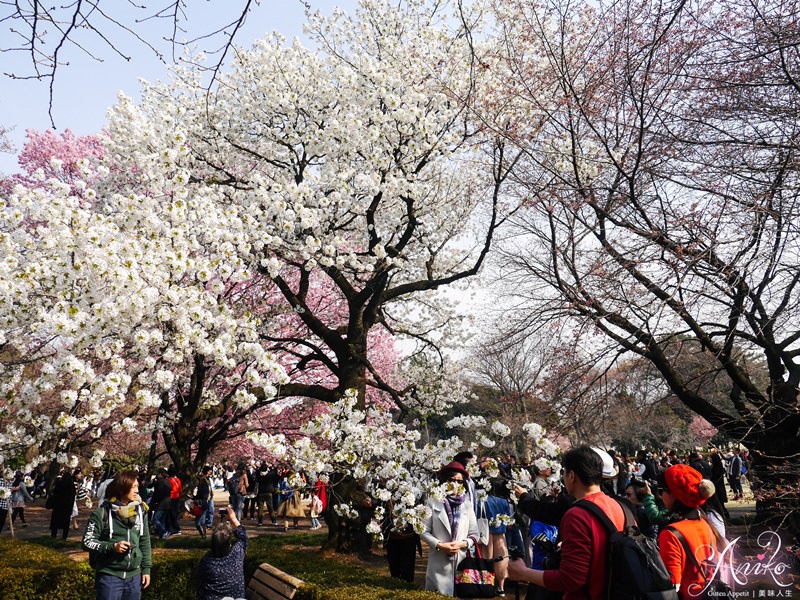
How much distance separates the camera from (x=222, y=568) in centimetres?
445

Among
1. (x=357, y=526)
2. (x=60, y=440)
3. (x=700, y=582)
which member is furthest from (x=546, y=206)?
(x=60, y=440)

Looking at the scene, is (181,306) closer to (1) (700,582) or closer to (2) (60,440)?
(2) (60,440)

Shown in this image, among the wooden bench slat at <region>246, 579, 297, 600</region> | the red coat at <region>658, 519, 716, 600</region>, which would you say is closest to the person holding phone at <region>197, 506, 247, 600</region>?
the wooden bench slat at <region>246, 579, 297, 600</region>

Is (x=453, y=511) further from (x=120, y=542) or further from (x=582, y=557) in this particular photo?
(x=120, y=542)

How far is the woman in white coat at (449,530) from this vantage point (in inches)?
195

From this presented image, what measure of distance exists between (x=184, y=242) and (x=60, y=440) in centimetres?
280

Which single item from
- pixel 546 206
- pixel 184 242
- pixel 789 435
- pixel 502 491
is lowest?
pixel 502 491

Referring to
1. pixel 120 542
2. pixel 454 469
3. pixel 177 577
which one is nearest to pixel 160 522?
pixel 177 577

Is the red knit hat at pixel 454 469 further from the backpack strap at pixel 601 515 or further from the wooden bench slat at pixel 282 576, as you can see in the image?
the backpack strap at pixel 601 515

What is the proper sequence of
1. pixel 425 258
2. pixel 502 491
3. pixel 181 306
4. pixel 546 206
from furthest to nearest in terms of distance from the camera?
pixel 425 258 → pixel 546 206 → pixel 502 491 → pixel 181 306

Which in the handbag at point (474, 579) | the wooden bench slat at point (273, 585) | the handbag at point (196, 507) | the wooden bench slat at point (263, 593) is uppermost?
the handbag at point (196, 507)

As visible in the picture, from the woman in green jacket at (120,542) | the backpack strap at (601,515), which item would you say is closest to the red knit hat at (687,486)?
the backpack strap at (601,515)

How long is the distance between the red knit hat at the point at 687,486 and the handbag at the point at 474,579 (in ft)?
7.09

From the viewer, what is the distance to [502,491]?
23.5 ft
